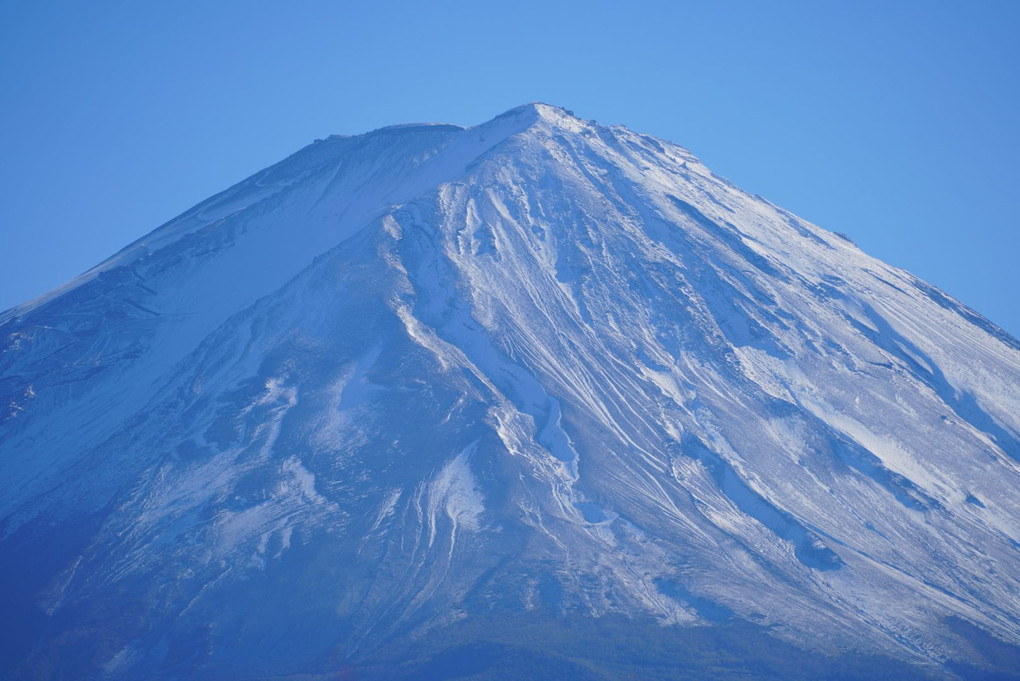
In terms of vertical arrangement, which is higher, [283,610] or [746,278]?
[746,278]

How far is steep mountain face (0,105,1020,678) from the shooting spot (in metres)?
71.6

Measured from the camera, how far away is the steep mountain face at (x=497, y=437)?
235ft

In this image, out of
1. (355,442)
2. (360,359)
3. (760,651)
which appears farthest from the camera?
(360,359)

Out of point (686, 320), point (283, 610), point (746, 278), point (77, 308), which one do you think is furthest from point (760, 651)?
point (77, 308)

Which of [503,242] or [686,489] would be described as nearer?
[686,489]

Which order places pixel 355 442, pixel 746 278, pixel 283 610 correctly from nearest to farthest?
1. pixel 283 610
2. pixel 355 442
3. pixel 746 278

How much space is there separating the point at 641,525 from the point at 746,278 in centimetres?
2977

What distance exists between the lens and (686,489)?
3120 inches

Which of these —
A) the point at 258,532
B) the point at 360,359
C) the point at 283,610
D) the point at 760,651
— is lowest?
the point at 760,651

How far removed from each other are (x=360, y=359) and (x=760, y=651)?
35.1 metres

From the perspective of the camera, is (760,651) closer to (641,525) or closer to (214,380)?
(641,525)

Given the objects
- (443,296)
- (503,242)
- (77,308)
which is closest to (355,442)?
(443,296)

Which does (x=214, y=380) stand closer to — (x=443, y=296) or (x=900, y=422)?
(x=443, y=296)

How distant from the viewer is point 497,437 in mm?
81562
